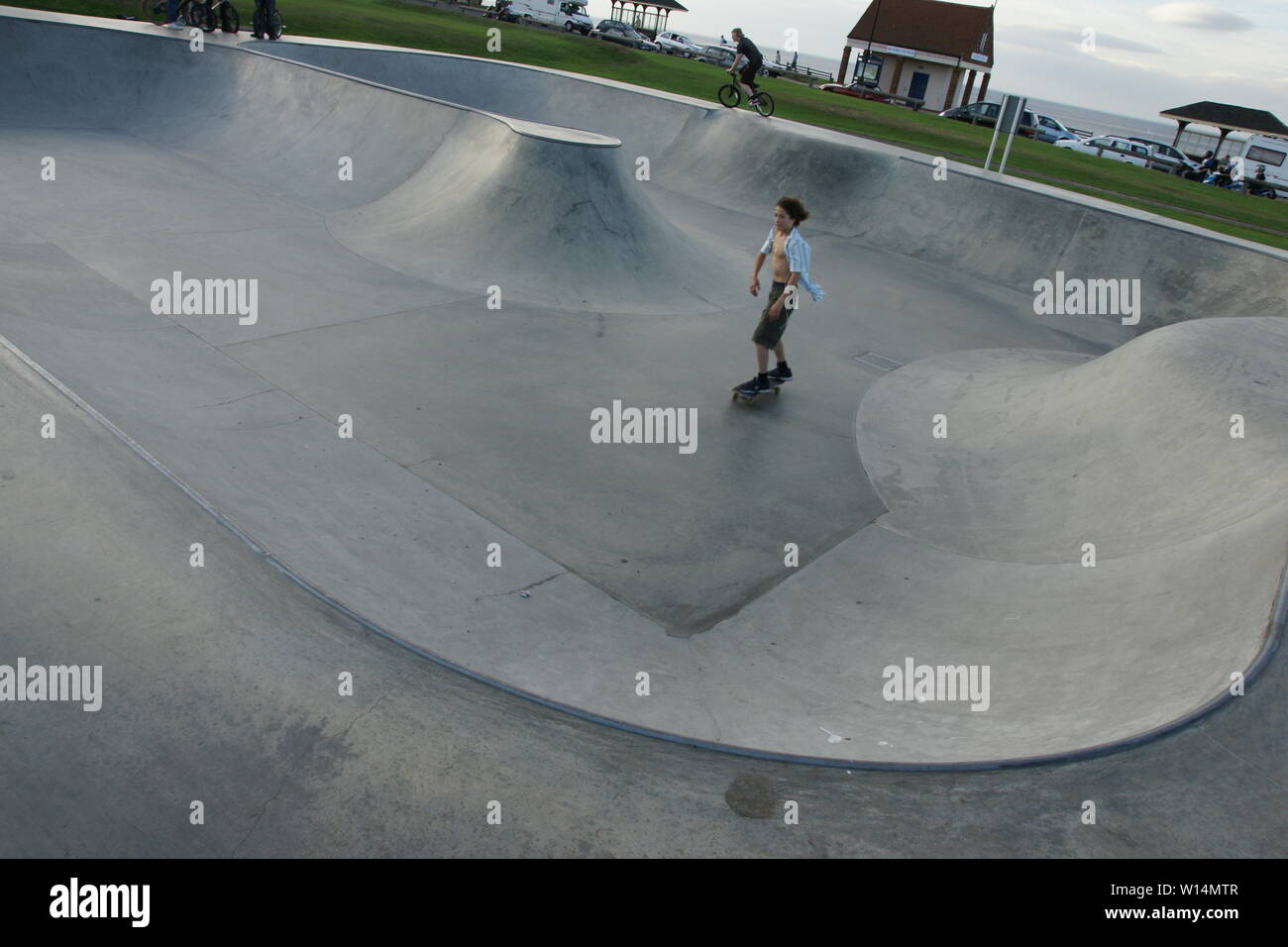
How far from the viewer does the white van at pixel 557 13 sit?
55.6 m

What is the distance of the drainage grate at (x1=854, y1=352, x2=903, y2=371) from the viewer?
9312mm

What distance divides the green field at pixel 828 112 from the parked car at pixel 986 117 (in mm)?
8794

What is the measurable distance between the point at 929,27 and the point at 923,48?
216 cm

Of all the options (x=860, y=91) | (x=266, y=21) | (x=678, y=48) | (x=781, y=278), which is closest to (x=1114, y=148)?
(x=860, y=91)

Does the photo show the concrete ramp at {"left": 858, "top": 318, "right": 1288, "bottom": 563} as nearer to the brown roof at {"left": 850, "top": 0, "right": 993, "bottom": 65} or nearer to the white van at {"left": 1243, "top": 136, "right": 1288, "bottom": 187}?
the white van at {"left": 1243, "top": 136, "right": 1288, "bottom": 187}

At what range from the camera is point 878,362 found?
9461 millimetres

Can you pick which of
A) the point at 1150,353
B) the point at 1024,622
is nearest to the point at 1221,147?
the point at 1150,353

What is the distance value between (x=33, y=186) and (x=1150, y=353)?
13.0m

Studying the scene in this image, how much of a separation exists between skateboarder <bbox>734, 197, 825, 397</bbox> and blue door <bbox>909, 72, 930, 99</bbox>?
2353 inches

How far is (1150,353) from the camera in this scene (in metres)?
6.99

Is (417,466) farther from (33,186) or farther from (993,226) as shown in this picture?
(993,226)
